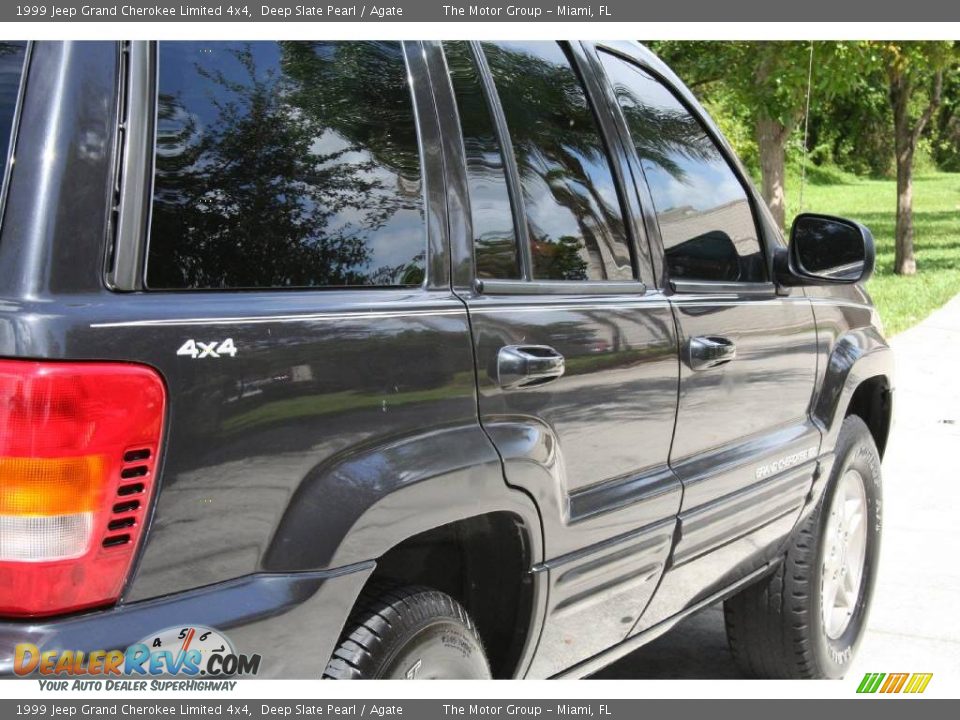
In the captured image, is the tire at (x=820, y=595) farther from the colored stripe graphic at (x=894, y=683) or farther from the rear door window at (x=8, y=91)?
the rear door window at (x=8, y=91)

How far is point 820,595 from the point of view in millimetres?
3967

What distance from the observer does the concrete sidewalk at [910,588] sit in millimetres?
4480

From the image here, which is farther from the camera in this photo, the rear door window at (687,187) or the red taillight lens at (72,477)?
the rear door window at (687,187)

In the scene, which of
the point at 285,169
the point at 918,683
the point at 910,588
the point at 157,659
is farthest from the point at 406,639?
the point at 910,588

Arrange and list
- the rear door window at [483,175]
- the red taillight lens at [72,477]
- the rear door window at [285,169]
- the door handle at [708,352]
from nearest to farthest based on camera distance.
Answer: the red taillight lens at [72,477]
the rear door window at [285,169]
the rear door window at [483,175]
the door handle at [708,352]

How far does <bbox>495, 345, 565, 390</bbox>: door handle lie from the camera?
7.86 ft

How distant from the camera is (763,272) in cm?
371

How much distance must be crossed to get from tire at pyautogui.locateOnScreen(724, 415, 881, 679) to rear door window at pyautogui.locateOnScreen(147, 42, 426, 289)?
2098 mm

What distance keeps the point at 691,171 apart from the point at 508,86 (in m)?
0.91

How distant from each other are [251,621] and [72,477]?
1.22 ft

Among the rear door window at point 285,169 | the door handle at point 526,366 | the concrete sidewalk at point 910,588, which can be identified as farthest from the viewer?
the concrete sidewalk at point 910,588

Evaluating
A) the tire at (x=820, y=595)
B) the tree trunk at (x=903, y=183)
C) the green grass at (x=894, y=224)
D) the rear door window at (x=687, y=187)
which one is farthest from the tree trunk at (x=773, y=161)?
the rear door window at (x=687, y=187)

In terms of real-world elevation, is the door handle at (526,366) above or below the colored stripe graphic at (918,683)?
above
